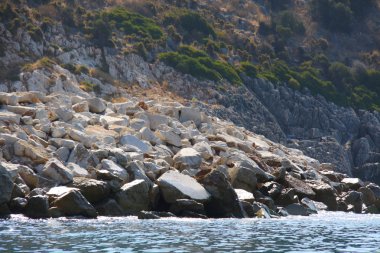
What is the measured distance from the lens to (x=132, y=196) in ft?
98.8

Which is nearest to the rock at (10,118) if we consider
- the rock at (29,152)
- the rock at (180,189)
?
the rock at (29,152)

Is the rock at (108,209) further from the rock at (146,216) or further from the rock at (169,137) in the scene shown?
the rock at (169,137)

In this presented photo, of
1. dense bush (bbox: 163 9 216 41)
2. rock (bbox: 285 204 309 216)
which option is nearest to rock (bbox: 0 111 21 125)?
rock (bbox: 285 204 309 216)

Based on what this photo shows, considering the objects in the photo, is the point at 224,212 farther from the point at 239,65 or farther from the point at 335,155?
the point at 239,65

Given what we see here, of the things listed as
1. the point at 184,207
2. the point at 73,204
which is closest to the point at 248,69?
the point at 184,207

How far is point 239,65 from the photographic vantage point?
8619 centimetres

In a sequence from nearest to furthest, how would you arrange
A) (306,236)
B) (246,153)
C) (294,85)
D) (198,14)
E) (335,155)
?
(306,236)
(246,153)
(335,155)
(294,85)
(198,14)

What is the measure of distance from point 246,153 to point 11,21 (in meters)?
31.7

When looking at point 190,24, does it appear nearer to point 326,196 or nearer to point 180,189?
point 326,196

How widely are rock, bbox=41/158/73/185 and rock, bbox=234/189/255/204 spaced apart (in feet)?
27.1

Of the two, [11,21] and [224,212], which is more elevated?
[11,21]

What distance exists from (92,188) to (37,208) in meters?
2.71

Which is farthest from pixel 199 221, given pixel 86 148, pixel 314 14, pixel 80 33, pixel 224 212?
pixel 314 14

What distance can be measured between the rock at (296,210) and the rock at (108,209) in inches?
402
